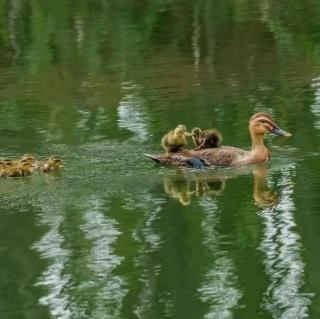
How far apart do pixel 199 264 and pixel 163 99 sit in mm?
6327

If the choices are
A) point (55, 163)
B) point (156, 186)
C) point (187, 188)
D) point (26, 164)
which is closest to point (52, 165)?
point (55, 163)

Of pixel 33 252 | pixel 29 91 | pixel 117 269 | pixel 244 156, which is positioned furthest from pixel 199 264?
pixel 29 91

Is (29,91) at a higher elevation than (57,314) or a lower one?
Answer: lower

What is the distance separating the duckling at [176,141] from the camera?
12031mm

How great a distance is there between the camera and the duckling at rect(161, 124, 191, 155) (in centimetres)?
1203

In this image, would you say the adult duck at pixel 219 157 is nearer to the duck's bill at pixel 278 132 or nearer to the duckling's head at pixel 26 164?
the duck's bill at pixel 278 132

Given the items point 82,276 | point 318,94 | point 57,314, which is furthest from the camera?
point 318,94

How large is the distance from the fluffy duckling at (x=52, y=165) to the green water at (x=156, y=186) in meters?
0.09

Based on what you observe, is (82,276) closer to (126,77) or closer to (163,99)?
(163,99)

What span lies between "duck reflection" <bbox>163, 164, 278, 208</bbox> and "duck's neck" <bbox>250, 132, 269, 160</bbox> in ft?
0.41

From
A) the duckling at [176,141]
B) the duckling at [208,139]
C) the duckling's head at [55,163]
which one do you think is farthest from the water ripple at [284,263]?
the duckling's head at [55,163]

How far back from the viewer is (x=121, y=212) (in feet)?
34.1

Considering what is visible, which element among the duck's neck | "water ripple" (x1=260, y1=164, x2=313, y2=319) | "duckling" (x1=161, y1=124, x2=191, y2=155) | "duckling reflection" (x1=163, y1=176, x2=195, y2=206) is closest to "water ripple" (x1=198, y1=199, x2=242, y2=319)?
"water ripple" (x1=260, y1=164, x2=313, y2=319)

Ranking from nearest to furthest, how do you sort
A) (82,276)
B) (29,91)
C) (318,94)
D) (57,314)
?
1. (57,314)
2. (82,276)
3. (318,94)
4. (29,91)
